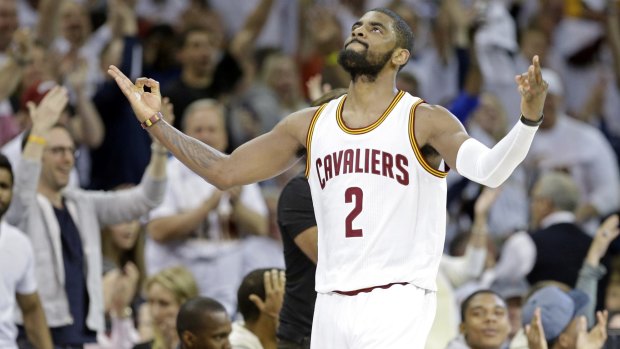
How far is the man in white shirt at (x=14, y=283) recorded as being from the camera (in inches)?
293

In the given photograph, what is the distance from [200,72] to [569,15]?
482 cm

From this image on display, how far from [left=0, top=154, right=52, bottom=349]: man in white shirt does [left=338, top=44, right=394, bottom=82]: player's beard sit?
8.28 ft

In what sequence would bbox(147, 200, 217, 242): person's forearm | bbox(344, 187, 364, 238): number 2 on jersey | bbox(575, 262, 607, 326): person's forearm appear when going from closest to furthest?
bbox(344, 187, 364, 238): number 2 on jersey < bbox(575, 262, 607, 326): person's forearm < bbox(147, 200, 217, 242): person's forearm

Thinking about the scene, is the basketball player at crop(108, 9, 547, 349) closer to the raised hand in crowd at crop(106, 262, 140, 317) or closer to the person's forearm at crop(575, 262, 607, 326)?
the person's forearm at crop(575, 262, 607, 326)

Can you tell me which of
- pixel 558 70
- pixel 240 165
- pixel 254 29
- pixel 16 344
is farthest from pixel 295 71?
pixel 240 165

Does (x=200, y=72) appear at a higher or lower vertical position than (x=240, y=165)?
higher

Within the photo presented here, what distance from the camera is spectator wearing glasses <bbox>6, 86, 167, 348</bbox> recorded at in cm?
799

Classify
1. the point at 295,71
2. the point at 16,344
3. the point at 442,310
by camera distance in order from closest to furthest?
the point at 16,344 → the point at 442,310 → the point at 295,71

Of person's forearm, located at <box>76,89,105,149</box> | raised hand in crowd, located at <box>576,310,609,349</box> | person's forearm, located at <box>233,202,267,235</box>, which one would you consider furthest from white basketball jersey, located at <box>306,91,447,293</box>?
person's forearm, located at <box>76,89,105,149</box>

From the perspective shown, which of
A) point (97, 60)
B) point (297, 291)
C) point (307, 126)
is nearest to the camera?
point (307, 126)

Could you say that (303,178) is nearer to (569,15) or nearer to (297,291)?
(297,291)

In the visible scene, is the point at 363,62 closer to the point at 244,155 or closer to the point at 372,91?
the point at 372,91

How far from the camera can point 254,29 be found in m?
13.1

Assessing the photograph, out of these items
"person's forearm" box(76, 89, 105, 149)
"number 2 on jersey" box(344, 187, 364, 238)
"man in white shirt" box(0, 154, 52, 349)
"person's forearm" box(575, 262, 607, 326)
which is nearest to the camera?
"number 2 on jersey" box(344, 187, 364, 238)
